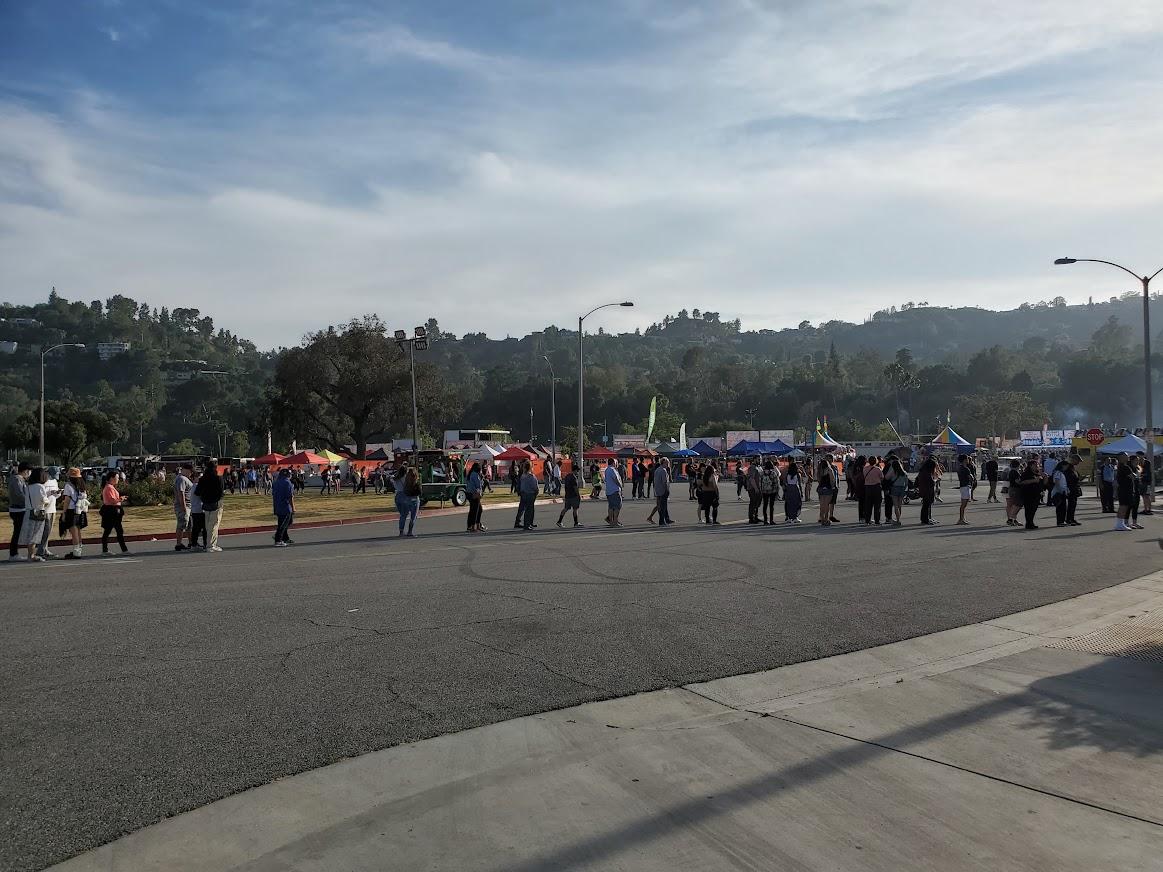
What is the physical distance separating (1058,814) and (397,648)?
17.3ft

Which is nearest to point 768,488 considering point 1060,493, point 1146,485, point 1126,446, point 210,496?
point 1060,493

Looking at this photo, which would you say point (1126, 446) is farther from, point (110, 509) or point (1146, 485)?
point (110, 509)

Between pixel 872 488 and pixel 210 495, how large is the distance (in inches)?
560

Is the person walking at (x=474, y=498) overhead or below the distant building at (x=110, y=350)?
below

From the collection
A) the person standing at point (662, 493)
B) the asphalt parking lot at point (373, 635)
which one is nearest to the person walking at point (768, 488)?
the person standing at point (662, 493)

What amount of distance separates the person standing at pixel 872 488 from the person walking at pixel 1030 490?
2976 mm

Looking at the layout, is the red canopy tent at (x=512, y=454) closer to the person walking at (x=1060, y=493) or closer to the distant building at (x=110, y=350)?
the person walking at (x=1060, y=493)

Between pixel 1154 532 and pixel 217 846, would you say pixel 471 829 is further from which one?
pixel 1154 532

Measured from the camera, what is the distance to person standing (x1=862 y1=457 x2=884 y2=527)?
2192 cm

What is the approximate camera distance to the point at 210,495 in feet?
57.9

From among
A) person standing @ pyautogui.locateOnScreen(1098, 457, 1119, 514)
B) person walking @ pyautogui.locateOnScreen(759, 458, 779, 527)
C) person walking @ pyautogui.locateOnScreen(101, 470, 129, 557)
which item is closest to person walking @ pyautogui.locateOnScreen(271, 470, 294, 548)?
person walking @ pyautogui.locateOnScreen(101, 470, 129, 557)

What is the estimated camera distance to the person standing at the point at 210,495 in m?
17.5

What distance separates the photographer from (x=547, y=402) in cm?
16000

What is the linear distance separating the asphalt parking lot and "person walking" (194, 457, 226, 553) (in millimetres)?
861
